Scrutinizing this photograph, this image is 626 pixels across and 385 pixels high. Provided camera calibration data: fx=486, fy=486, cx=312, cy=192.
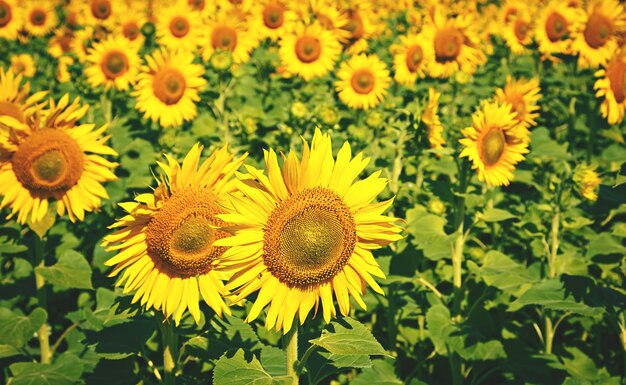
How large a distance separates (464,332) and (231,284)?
1.66 meters

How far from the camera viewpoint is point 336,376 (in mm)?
3576

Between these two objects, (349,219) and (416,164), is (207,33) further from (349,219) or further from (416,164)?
(349,219)

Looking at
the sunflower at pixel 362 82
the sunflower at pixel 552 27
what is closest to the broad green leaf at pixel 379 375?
the sunflower at pixel 362 82

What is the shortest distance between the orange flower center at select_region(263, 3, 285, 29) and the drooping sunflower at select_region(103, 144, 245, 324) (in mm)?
5110

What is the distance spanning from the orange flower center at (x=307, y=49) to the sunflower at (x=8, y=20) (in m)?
5.19

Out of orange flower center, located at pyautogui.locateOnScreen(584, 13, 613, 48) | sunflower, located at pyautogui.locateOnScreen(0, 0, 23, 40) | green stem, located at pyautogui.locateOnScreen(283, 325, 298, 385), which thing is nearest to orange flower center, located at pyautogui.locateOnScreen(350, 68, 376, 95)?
orange flower center, located at pyautogui.locateOnScreen(584, 13, 613, 48)

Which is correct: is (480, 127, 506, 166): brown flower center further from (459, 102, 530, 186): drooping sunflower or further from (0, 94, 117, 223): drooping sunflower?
(0, 94, 117, 223): drooping sunflower

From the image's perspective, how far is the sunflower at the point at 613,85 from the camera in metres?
3.96

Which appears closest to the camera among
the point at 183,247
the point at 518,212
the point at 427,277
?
the point at 183,247

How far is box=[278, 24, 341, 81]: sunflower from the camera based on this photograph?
5957 mm

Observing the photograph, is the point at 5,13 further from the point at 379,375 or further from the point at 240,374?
the point at 240,374

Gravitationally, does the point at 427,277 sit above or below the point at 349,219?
below

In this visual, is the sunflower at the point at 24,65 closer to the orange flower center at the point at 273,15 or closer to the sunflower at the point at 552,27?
the orange flower center at the point at 273,15

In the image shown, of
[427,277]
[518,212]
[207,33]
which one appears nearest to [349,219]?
[427,277]
